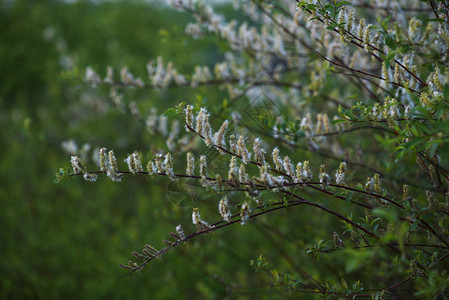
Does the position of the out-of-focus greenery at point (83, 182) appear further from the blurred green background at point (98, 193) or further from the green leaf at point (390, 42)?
the green leaf at point (390, 42)

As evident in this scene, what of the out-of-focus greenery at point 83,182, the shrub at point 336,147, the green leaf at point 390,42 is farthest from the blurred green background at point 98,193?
the green leaf at point 390,42

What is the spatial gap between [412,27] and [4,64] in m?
6.07

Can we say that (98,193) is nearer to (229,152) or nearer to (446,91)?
(229,152)

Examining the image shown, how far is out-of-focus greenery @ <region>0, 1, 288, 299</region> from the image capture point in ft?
11.6

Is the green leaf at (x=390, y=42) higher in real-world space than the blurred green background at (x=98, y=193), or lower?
higher

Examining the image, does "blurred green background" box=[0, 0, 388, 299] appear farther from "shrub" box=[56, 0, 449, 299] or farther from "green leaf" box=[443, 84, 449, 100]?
"green leaf" box=[443, 84, 449, 100]

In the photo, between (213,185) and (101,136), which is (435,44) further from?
(101,136)

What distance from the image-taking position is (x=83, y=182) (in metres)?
5.03

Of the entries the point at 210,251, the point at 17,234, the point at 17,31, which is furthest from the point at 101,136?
the point at 17,31

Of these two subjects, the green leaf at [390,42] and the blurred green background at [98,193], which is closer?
the green leaf at [390,42]

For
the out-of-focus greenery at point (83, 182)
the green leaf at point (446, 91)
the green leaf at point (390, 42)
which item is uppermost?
the green leaf at point (390, 42)

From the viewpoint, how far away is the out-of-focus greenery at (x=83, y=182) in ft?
11.6

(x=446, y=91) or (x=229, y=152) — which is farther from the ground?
(x=446, y=91)

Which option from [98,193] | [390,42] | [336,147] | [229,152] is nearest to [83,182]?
[98,193]
